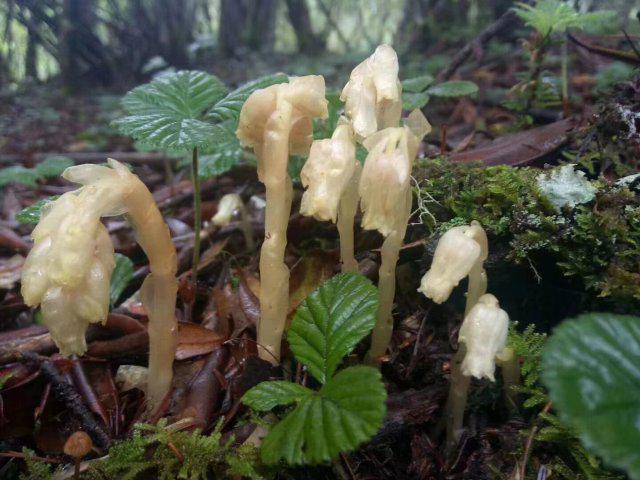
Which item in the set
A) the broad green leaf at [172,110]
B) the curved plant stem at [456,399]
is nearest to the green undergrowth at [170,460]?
the curved plant stem at [456,399]

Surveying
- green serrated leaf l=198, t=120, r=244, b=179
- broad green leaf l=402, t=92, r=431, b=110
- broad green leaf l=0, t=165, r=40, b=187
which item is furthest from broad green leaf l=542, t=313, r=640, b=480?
broad green leaf l=0, t=165, r=40, b=187

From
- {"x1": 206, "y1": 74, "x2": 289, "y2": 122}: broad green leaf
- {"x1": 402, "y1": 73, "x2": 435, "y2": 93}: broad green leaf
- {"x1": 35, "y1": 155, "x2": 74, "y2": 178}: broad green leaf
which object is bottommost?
{"x1": 35, "y1": 155, "x2": 74, "y2": 178}: broad green leaf

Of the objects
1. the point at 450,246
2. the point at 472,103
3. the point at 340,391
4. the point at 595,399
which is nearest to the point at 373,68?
the point at 450,246

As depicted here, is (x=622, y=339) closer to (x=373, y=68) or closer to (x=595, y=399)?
(x=595, y=399)

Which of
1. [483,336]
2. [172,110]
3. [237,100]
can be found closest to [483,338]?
[483,336]

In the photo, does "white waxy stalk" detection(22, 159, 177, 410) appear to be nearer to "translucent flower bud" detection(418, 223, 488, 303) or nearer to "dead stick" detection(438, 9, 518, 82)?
"translucent flower bud" detection(418, 223, 488, 303)

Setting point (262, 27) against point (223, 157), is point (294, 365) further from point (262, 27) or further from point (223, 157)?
point (262, 27)
